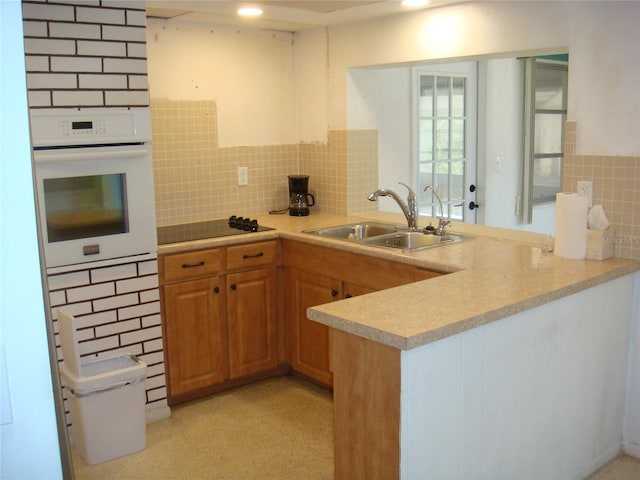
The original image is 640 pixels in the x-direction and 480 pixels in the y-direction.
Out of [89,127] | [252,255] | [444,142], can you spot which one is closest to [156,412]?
[252,255]

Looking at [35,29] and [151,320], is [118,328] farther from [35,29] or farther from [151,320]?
[35,29]

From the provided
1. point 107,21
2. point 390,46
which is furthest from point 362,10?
point 107,21

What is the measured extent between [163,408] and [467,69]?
3.28m

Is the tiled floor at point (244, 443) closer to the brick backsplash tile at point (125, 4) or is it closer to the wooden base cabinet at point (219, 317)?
the wooden base cabinet at point (219, 317)

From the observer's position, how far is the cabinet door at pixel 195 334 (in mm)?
3451

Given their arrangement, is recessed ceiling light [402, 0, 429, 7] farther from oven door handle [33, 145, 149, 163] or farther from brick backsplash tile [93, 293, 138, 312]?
brick backsplash tile [93, 293, 138, 312]

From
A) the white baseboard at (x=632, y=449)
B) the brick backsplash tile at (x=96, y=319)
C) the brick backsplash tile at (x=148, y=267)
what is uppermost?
the brick backsplash tile at (x=148, y=267)

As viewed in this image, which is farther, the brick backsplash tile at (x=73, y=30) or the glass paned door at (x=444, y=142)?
the glass paned door at (x=444, y=142)

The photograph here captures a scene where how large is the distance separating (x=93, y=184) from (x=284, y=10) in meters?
1.42

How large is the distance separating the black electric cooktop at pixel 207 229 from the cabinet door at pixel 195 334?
250mm

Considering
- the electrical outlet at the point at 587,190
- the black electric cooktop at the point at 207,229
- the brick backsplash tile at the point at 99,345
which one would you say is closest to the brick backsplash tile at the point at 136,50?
the black electric cooktop at the point at 207,229

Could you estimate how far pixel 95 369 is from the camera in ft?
10.3

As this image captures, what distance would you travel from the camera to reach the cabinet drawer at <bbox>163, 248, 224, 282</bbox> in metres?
3.39

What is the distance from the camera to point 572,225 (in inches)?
114
